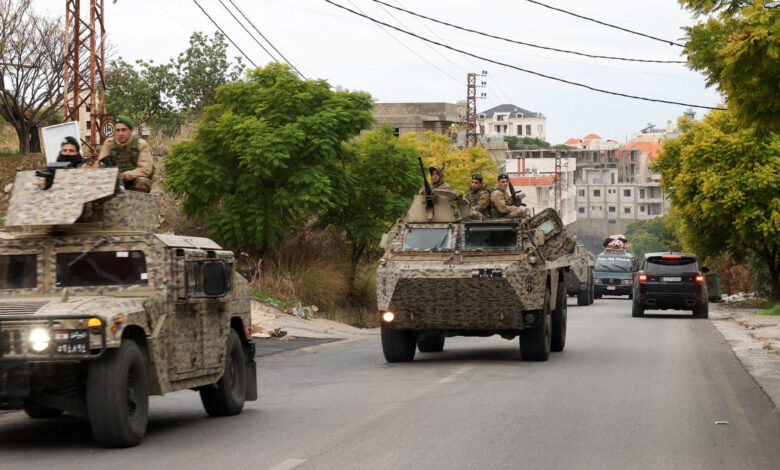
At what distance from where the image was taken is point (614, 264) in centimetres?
4731

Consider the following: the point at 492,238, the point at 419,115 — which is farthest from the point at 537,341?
the point at 419,115

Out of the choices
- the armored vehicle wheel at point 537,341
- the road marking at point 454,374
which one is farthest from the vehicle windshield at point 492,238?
the road marking at point 454,374

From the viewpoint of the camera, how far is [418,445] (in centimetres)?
963

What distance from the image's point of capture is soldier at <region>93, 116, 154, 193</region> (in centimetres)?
1121

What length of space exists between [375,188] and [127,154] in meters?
22.1

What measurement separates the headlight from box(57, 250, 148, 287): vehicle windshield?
1.26m

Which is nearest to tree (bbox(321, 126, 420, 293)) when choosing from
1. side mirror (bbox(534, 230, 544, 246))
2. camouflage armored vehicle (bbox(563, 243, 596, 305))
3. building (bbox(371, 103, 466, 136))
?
camouflage armored vehicle (bbox(563, 243, 596, 305))

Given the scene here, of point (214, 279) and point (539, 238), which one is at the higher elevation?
point (539, 238)

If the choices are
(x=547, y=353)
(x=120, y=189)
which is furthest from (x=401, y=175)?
(x=120, y=189)

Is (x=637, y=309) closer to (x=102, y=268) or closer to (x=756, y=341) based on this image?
(x=756, y=341)

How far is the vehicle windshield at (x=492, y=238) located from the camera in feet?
57.5

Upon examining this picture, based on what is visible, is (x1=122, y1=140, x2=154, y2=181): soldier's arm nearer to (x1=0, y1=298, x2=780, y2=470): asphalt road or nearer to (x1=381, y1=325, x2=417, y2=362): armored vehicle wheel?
(x1=0, y1=298, x2=780, y2=470): asphalt road

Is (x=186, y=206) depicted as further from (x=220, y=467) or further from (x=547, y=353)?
(x=220, y=467)

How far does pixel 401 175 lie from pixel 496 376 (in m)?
18.8
